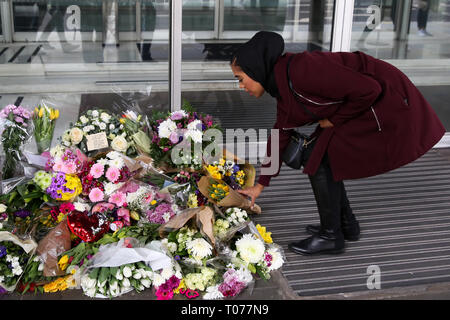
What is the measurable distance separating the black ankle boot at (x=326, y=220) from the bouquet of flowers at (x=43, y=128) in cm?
153

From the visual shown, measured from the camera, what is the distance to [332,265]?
2.97 metres

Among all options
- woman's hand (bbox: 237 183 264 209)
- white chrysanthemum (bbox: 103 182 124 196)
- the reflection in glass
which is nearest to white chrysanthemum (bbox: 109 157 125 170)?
white chrysanthemum (bbox: 103 182 124 196)

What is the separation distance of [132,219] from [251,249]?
0.75 meters

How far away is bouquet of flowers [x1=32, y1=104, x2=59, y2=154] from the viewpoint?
3.33 m

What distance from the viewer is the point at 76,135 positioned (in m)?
3.34

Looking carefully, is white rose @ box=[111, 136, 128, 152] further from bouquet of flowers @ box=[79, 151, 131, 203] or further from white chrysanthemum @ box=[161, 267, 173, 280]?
white chrysanthemum @ box=[161, 267, 173, 280]

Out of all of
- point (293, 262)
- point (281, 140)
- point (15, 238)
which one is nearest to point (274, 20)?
point (281, 140)

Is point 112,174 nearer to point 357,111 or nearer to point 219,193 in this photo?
point 219,193

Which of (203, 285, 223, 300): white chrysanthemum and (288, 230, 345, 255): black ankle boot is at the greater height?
(288, 230, 345, 255): black ankle boot

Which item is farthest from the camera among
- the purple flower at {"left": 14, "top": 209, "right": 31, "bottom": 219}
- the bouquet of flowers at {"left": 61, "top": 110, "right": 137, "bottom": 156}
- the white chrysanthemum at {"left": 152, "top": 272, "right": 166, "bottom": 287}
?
the bouquet of flowers at {"left": 61, "top": 110, "right": 137, "bottom": 156}

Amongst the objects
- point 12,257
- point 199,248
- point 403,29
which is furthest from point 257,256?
point 403,29

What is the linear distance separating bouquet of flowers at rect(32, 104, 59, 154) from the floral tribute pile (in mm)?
51

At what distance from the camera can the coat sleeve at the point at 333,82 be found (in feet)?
8.41
